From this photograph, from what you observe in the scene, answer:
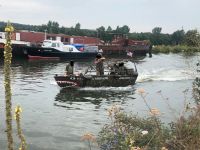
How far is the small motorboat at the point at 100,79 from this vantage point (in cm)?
2600

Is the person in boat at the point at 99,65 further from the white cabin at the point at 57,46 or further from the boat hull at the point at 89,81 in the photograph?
the white cabin at the point at 57,46

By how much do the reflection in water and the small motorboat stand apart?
291 mm

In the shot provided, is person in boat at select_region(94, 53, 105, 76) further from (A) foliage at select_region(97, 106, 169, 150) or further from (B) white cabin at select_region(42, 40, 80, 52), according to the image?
(B) white cabin at select_region(42, 40, 80, 52)

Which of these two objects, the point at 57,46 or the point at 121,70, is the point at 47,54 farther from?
the point at 121,70

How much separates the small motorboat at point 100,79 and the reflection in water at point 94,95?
11.5 inches

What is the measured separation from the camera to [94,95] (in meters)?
24.7

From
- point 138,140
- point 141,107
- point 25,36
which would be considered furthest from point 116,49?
point 138,140

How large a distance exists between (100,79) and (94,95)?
197 cm

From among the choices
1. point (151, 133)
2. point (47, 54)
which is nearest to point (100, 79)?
point (151, 133)

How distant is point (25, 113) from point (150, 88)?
12111 mm

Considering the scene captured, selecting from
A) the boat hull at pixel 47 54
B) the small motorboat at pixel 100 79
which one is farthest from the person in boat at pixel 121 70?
the boat hull at pixel 47 54

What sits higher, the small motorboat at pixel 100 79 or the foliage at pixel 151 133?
the foliage at pixel 151 133

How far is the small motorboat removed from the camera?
26.0 metres

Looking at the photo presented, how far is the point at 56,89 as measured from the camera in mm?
26625
